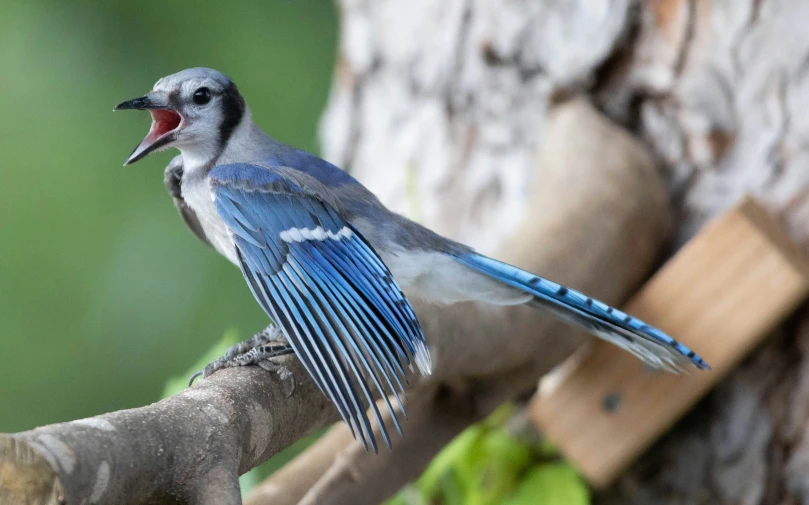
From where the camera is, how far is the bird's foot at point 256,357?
788 millimetres

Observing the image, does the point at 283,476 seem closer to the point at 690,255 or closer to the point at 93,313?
the point at 690,255

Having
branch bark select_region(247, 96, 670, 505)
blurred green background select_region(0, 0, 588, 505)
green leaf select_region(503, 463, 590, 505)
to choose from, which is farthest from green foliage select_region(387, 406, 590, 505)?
blurred green background select_region(0, 0, 588, 505)

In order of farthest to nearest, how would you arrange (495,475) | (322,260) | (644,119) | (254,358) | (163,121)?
(644,119), (495,475), (163,121), (322,260), (254,358)

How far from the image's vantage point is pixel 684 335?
108cm

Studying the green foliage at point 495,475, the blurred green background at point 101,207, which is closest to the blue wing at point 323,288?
the green foliage at point 495,475

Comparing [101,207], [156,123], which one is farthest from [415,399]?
[101,207]

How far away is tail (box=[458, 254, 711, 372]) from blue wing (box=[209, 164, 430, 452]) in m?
0.14

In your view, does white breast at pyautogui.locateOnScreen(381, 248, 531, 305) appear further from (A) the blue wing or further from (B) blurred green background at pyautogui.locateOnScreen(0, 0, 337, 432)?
(B) blurred green background at pyautogui.locateOnScreen(0, 0, 337, 432)

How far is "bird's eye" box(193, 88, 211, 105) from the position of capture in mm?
995

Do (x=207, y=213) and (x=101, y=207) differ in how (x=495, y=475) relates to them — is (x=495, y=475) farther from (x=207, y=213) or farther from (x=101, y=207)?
(x=101, y=207)

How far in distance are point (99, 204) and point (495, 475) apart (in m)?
1.17

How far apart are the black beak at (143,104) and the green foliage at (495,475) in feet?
1.83

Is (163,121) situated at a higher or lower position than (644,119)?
lower

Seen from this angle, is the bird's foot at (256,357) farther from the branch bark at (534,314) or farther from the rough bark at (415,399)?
the branch bark at (534,314)
